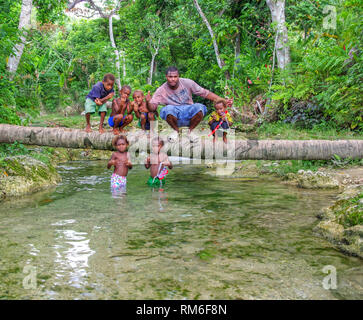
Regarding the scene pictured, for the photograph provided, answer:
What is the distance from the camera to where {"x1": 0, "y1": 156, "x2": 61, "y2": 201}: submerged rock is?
288 inches

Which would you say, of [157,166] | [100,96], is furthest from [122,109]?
[157,166]

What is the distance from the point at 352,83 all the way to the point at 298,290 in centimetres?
699

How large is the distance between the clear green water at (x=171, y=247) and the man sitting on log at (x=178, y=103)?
1.43 metres

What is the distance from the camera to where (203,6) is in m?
16.0

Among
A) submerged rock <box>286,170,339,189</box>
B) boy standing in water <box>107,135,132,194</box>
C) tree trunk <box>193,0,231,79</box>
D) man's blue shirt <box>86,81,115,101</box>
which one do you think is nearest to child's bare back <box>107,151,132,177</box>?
boy standing in water <box>107,135,132,194</box>

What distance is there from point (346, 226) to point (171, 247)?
2115 mm

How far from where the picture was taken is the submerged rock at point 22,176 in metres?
7.31

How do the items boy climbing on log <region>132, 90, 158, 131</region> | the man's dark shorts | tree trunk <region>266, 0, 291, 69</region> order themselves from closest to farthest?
the man's dark shorts → boy climbing on log <region>132, 90, 158, 131</region> → tree trunk <region>266, 0, 291, 69</region>

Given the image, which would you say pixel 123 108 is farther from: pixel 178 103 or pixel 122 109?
pixel 178 103

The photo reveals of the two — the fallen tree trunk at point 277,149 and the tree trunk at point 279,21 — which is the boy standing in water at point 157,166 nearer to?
the fallen tree trunk at point 277,149

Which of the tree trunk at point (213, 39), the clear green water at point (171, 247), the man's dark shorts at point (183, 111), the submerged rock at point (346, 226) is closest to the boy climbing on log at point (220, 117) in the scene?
the man's dark shorts at point (183, 111)

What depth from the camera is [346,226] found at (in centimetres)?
453

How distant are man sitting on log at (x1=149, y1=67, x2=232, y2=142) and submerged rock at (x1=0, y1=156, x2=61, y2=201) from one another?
3.10m

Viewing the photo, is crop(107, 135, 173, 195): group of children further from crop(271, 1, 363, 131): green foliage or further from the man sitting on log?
crop(271, 1, 363, 131): green foliage
